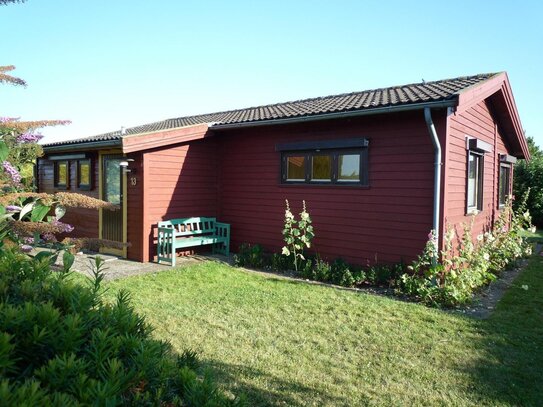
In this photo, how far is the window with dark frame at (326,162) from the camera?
25.6ft

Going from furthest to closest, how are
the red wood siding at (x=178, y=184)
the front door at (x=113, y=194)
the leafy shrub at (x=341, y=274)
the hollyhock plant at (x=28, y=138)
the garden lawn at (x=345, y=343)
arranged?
the front door at (x=113, y=194), the red wood siding at (x=178, y=184), the leafy shrub at (x=341, y=274), the garden lawn at (x=345, y=343), the hollyhock plant at (x=28, y=138)

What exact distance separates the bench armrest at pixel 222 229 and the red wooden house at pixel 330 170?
0.83ft

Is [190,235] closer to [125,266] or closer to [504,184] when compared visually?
[125,266]

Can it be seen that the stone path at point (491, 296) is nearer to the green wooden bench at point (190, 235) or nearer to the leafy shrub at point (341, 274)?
the leafy shrub at point (341, 274)

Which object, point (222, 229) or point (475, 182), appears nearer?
point (475, 182)

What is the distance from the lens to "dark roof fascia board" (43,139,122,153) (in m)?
8.59

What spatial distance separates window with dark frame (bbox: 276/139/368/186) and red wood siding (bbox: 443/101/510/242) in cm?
155

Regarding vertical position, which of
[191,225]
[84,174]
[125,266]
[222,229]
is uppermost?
[84,174]

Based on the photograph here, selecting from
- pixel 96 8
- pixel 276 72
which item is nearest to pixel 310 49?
pixel 276 72

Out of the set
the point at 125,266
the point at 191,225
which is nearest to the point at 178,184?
the point at 191,225

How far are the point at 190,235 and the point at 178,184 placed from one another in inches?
50.9

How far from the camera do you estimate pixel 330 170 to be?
27.1ft

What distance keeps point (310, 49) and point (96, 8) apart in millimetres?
5681

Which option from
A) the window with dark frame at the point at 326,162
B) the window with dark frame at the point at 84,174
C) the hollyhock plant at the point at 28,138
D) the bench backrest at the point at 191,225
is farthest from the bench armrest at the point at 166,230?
the hollyhock plant at the point at 28,138
